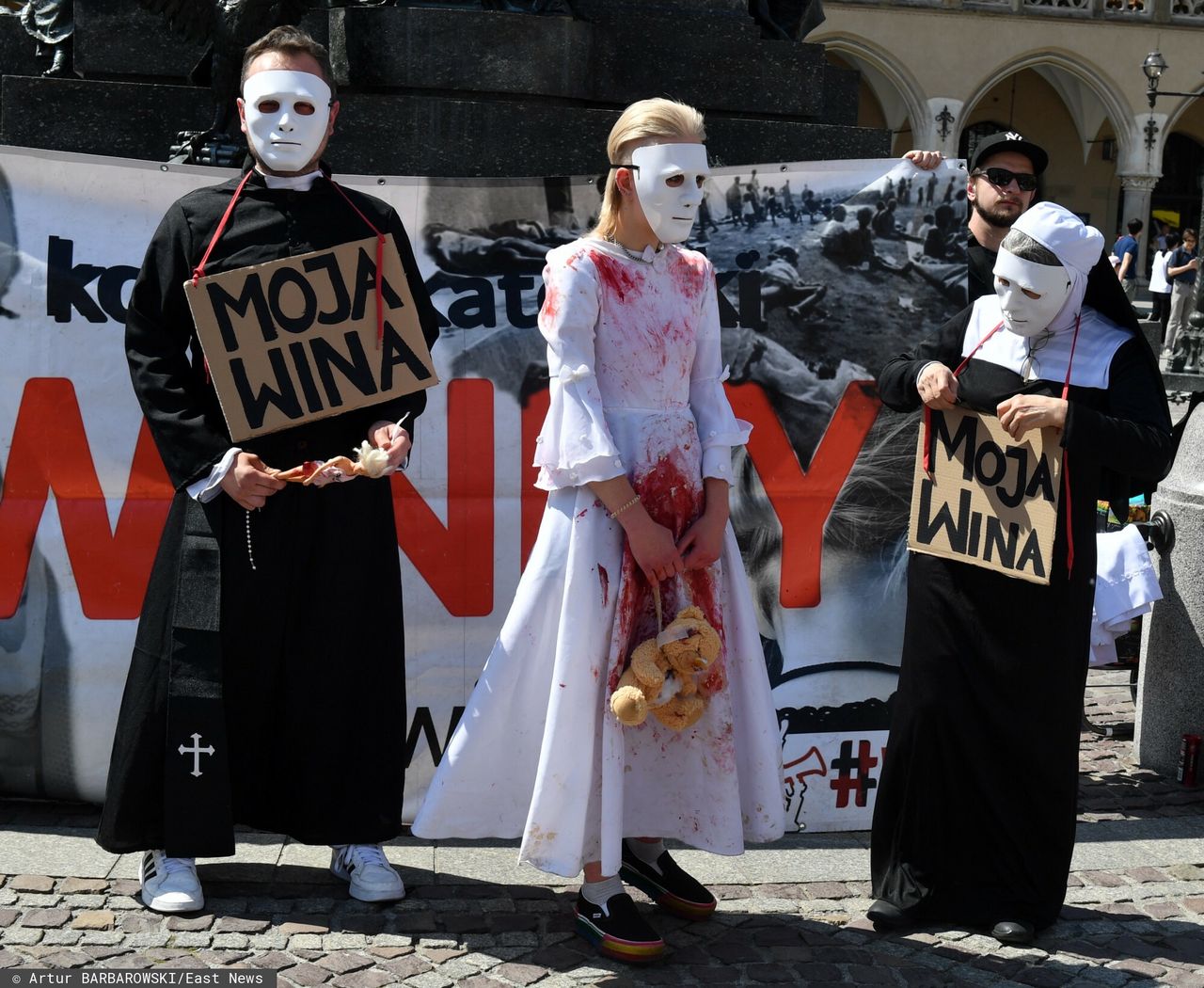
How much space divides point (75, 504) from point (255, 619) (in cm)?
109

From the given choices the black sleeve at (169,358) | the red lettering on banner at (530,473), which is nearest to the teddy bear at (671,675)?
the black sleeve at (169,358)

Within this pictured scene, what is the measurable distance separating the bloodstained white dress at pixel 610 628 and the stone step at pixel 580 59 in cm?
193

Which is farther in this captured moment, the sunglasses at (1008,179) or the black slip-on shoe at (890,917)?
the sunglasses at (1008,179)

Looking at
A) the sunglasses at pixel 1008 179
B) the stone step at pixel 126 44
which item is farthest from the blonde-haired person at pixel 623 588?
the stone step at pixel 126 44

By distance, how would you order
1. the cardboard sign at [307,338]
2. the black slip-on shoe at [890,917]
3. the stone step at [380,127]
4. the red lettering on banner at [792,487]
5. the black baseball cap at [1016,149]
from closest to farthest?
the cardboard sign at [307,338]
the black slip-on shoe at [890,917]
the black baseball cap at [1016,149]
the red lettering on banner at [792,487]
the stone step at [380,127]

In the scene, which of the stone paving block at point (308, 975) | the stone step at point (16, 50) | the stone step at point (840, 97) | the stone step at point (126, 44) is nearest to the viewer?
the stone paving block at point (308, 975)

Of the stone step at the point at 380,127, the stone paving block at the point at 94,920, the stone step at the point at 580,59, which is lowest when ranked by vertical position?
the stone paving block at the point at 94,920

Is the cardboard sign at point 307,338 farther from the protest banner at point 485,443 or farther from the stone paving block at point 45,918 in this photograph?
the stone paving block at point 45,918

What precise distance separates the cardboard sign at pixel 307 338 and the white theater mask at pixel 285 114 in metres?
0.26

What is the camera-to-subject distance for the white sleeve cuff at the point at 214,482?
388cm

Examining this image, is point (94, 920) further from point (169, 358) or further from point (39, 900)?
point (169, 358)

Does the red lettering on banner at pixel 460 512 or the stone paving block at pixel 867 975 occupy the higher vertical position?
the red lettering on banner at pixel 460 512

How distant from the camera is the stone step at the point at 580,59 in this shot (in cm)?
555

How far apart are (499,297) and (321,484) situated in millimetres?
1254
